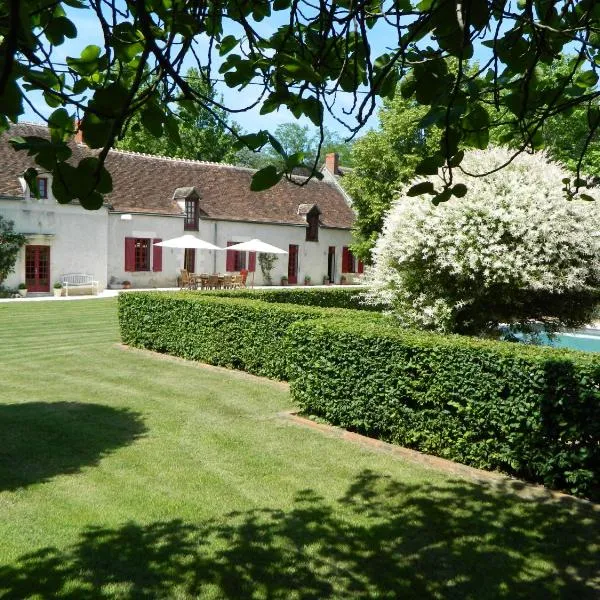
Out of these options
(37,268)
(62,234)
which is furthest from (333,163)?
(37,268)

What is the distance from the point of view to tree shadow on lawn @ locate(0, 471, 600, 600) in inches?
171

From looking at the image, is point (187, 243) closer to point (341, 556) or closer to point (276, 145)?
point (341, 556)

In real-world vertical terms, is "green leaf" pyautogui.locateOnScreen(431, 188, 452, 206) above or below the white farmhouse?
below

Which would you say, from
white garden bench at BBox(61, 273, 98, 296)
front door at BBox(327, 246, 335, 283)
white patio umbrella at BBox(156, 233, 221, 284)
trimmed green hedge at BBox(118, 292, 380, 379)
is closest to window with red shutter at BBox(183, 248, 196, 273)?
white patio umbrella at BBox(156, 233, 221, 284)

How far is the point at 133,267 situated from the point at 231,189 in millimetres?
8291

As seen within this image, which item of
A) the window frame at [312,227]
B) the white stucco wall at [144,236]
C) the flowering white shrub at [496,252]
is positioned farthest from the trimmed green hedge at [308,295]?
the window frame at [312,227]

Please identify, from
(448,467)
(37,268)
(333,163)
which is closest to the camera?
(448,467)

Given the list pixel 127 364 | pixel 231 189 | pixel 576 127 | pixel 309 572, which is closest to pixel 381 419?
pixel 309 572

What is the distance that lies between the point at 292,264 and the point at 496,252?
27.9m

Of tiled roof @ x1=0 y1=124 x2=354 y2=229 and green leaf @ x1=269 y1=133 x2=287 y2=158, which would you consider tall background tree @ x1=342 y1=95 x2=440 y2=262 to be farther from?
green leaf @ x1=269 y1=133 x2=287 y2=158

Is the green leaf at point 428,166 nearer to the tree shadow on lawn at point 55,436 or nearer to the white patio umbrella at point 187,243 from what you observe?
the tree shadow on lawn at point 55,436

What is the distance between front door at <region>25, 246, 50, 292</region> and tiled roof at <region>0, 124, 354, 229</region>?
8.58 ft

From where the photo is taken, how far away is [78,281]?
2816 centimetres

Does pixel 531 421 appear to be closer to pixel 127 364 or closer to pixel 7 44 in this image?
pixel 7 44
